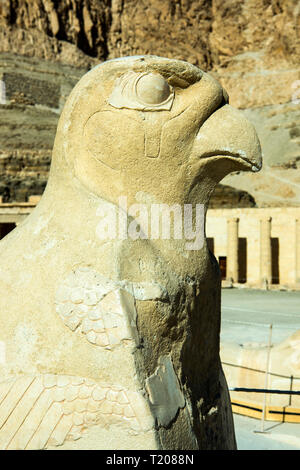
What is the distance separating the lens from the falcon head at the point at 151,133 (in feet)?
6.94

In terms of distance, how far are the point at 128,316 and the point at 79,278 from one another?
218mm

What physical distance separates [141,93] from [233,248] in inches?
888

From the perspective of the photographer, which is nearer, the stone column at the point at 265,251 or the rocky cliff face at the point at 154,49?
the stone column at the point at 265,251

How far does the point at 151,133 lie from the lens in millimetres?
2117

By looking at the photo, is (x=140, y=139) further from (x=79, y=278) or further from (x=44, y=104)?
(x=44, y=104)

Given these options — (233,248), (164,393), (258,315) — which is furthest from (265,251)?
(164,393)

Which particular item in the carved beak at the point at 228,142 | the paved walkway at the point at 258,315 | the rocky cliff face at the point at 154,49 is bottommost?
the paved walkway at the point at 258,315

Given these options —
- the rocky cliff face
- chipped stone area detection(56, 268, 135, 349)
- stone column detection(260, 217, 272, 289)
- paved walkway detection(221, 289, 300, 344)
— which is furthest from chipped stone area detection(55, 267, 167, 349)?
the rocky cliff face

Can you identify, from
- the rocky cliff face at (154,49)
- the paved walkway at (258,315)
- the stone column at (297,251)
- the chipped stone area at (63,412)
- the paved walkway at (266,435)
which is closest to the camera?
the chipped stone area at (63,412)

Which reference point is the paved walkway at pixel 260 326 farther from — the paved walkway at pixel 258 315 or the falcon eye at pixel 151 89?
the falcon eye at pixel 151 89

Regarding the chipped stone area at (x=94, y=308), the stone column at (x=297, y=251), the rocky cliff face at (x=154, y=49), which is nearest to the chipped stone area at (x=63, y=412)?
the chipped stone area at (x=94, y=308)

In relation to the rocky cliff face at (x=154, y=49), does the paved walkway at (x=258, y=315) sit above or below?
below

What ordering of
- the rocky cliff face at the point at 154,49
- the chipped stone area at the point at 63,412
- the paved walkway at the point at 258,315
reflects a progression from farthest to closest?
the rocky cliff face at the point at 154,49
the paved walkway at the point at 258,315
the chipped stone area at the point at 63,412

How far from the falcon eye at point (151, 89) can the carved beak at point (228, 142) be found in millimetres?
200
